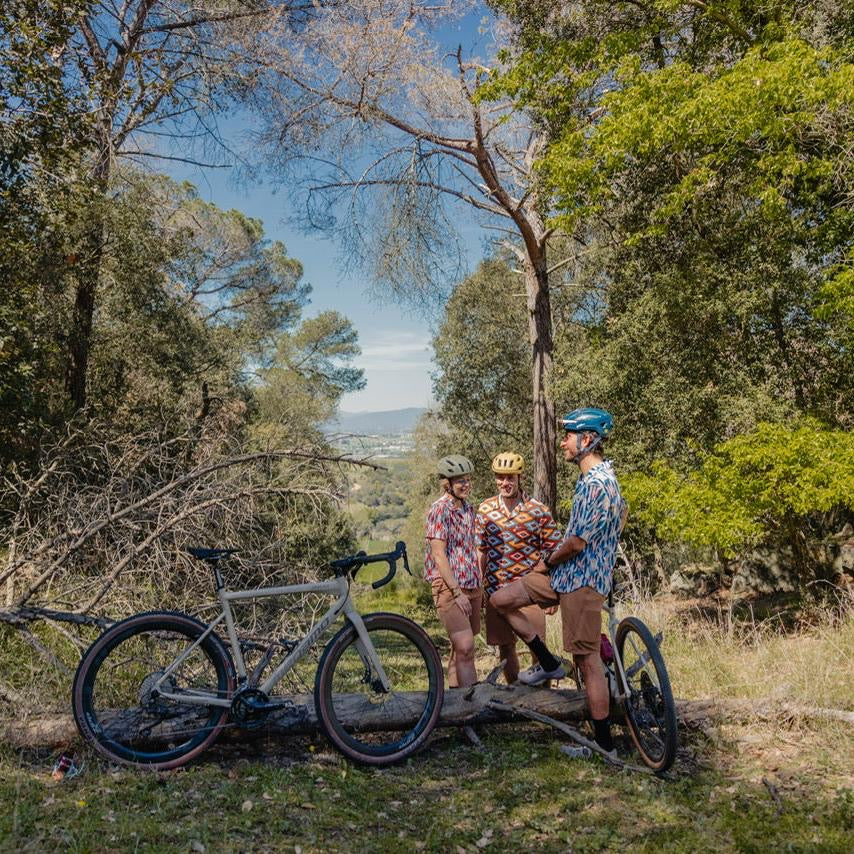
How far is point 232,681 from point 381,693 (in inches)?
31.1

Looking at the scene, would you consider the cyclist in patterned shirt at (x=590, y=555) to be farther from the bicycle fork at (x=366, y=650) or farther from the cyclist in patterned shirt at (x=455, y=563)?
the bicycle fork at (x=366, y=650)

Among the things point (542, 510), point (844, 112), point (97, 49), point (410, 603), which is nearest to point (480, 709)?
point (542, 510)

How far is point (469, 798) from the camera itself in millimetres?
3236

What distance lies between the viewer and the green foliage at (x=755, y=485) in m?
7.87

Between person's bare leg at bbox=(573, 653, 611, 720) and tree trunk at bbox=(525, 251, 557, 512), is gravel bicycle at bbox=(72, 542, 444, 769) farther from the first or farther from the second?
tree trunk at bbox=(525, 251, 557, 512)

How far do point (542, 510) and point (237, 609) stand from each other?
214 cm

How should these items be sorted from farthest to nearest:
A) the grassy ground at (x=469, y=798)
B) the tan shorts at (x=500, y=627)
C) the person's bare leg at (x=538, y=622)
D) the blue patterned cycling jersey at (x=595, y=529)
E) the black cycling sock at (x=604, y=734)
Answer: the tan shorts at (x=500, y=627) → the person's bare leg at (x=538, y=622) → the black cycling sock at (x=604, y=734) → the blue patterned cycling jersey at (x=595, y=529) → the grassy ground at (x=469, y=798)

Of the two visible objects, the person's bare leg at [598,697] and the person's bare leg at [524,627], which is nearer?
the person's bare leg at [598,697]

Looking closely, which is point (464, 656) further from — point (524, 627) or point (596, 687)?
point (596, 687)

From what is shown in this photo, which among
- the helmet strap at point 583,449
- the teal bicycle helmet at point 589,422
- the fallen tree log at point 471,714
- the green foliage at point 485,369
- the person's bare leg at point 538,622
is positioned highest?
the green foliage at point 485,369

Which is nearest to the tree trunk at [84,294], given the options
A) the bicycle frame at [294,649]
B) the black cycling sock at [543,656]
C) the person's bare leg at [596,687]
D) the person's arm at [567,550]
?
the bicycle frame at [294,649]

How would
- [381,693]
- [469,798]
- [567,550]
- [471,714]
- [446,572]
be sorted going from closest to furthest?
[469,798], [567,550], [381,693], [471,714], [446,572]

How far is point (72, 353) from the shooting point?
11016 millimetres

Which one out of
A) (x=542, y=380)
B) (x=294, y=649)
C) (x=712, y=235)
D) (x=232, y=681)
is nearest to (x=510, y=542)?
A: (x=294, y=649)
